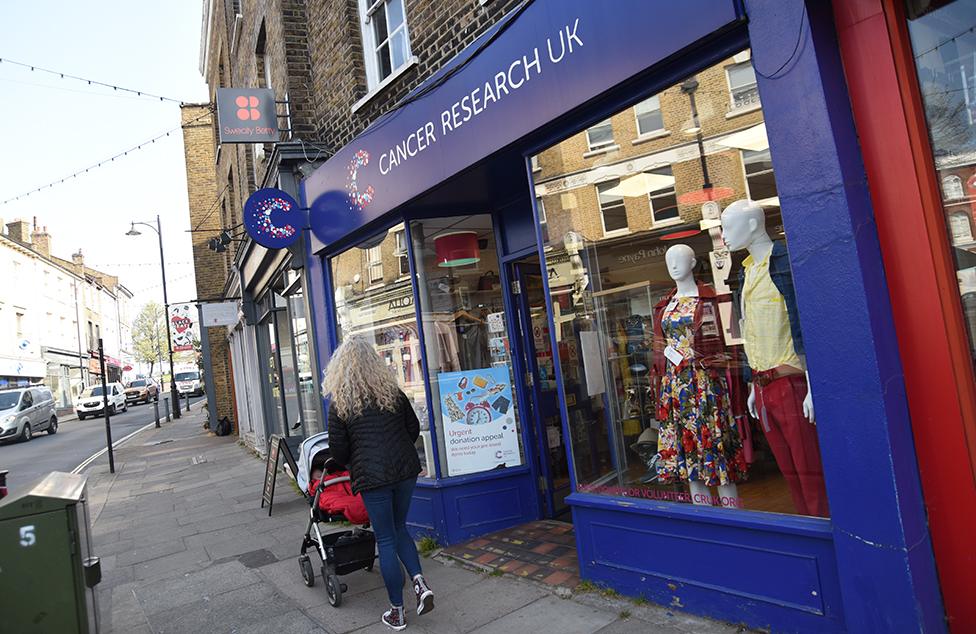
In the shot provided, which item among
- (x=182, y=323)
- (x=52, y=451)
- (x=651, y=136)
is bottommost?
(x=52, y=451)

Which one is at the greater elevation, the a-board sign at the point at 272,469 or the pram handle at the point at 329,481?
the pram handle at the point at 329,481

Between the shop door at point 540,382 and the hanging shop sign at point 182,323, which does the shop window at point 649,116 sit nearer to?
the shop door at point 540,382

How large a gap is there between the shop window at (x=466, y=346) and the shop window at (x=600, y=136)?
81.3 inches

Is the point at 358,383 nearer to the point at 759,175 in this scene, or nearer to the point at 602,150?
the point at 602,150

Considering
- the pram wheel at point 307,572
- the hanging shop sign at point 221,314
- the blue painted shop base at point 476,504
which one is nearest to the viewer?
the pram wheel at point 307,572

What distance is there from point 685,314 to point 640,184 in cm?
86

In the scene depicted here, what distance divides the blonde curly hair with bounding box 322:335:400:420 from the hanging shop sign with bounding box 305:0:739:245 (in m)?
1.78

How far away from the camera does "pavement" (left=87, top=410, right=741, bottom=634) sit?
3.80 m

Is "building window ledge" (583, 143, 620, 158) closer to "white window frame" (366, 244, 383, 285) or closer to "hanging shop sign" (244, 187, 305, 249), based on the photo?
"white window frame" (366, 244, 383, 285)

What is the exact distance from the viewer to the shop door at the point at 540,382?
19.2 ft

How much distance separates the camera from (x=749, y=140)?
3338mm

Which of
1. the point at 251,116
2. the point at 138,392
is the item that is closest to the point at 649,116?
the point at 251,116

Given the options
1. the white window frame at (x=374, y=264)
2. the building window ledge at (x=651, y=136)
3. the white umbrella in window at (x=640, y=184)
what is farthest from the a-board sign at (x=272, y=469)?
the building window ledge at (x=651, y=136)

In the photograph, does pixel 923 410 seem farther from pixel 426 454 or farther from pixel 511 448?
pixel 426 454
